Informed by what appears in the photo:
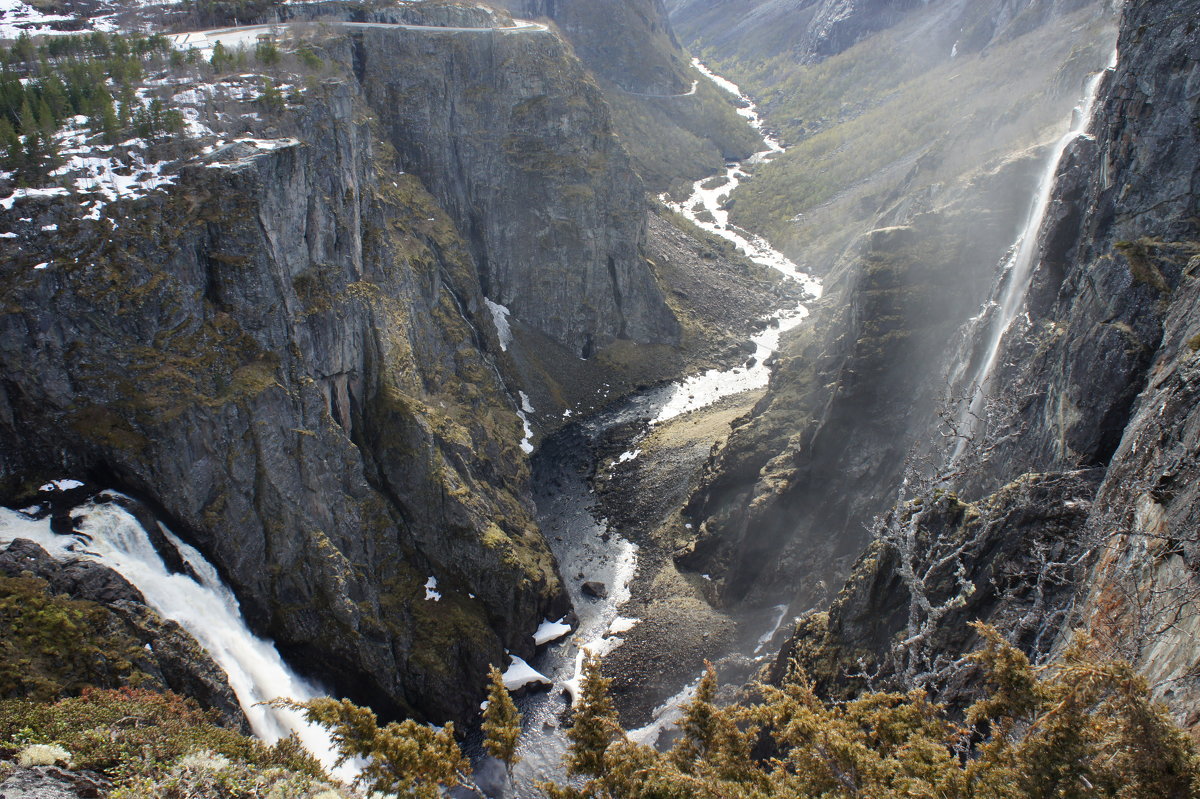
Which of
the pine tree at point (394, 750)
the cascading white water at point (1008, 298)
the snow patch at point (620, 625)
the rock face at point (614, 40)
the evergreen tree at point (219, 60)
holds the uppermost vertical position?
the rock face at point (614, 40)

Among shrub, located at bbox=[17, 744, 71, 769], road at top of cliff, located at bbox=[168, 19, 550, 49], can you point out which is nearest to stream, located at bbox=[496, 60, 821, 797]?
shrub, located at bbox=[17, 744, 71, 769]

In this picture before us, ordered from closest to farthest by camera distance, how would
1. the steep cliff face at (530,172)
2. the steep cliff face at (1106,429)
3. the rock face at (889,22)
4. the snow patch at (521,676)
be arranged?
the steep cliff face at (1106,429) → the snow patch at (521,676) → the steep cliff face at (530,172) → the rock face at (889,22)

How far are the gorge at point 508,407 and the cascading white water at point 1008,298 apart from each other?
381 mm

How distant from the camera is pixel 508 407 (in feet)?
217

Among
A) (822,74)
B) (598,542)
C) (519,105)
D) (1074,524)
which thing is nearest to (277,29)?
(519,105)

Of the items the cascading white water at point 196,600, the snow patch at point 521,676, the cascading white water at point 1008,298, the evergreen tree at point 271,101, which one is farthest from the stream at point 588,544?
the evergreen tree at point 271,101

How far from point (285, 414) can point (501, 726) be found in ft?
70.5

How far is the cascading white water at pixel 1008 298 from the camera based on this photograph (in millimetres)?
38281

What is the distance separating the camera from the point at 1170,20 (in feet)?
100

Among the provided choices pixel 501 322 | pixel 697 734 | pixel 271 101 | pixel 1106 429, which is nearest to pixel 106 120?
pixel 271 101

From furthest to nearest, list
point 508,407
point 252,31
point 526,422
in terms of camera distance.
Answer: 1. point 526,422
2. point 508,407
3. point 252,31

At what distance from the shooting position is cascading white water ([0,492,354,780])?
2933 centimetres

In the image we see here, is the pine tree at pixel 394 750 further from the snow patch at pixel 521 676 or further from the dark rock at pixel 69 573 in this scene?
the snow patch at pixel 521 676

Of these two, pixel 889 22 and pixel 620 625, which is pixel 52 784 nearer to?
pixel 620 625
